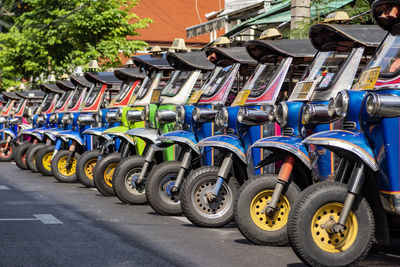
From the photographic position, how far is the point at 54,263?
6285mm

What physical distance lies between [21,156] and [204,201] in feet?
30.9

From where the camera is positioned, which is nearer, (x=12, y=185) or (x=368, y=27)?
(x=368, y=27)

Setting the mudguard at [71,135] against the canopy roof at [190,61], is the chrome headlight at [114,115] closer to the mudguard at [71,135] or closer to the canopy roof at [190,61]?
the mudguard at [71,135]

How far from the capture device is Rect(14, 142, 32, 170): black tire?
16766 millimetres

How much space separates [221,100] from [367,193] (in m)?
3.39

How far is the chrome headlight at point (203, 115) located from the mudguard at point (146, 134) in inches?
43.8

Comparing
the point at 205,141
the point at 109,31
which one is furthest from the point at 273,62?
the point at 109,31

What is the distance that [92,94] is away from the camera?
14.6 meters

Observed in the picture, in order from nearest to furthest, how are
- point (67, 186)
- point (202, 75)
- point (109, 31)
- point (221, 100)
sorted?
point (221, 100)
point (202, 75)
point (67, 186)
point (109, 31)

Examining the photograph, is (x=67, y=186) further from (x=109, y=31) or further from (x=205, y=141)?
(x=109, y=31)

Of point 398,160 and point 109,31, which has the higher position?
point 109,31

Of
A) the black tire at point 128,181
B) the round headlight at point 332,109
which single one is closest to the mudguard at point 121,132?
the black tire at point 128,181

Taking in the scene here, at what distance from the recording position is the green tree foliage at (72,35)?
25641mm

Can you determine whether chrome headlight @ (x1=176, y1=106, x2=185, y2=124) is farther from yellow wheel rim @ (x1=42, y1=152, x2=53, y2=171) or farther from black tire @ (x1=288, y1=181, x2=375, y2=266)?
yellow wheel rim @ (x1=42, y1=152, x2=53, y2=171)
